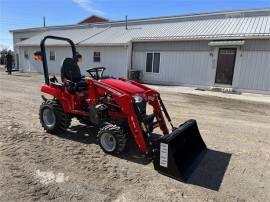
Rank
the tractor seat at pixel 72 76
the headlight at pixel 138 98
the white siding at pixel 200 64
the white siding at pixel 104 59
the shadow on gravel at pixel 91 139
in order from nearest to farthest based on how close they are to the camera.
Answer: the headlight at pixel 138 98 → the shadow on gravel at pixel 91 139 → the tractor seat at pixel 72 76 → the white siding at pixel 200 64 → the white siding at pixel 104 59

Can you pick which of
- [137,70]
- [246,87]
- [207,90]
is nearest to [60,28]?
[137,70]

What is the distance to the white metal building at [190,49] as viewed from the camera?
40.1 feet

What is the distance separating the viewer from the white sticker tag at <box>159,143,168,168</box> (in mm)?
3184

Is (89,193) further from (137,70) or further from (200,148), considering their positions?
(137,70)

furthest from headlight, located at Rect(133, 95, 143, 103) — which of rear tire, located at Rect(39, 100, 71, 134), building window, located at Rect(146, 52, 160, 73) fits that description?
building window, located at Rect(146, 52, 160, 73)

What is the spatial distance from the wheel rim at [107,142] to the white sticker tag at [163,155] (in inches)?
37.1

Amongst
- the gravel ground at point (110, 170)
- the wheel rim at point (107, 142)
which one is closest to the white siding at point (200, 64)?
the gravel ground at point (110, 170)

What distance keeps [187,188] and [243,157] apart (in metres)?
1.59

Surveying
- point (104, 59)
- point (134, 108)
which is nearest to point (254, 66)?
point (104, 59)

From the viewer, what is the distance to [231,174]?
11.3 ft

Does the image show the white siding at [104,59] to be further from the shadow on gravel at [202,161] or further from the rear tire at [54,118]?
the shadow on gravel at [202,161]

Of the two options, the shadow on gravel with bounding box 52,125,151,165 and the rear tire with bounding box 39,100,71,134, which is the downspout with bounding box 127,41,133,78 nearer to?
the shadow on gravel with bounding box 52,125,151,165

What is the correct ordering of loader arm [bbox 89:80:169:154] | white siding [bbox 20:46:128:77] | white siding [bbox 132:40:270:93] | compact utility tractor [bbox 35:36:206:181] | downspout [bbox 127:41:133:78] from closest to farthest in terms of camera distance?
compact utility tractor [bbox 35:36:206:181]
loader arm [bbox 89:80:169:154]
white siding [bbox 132:40:270:93]
downspout [bbox 127:41:133:78]
white siding [bbox 20:46:128:77]

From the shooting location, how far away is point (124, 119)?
12.9 feet
